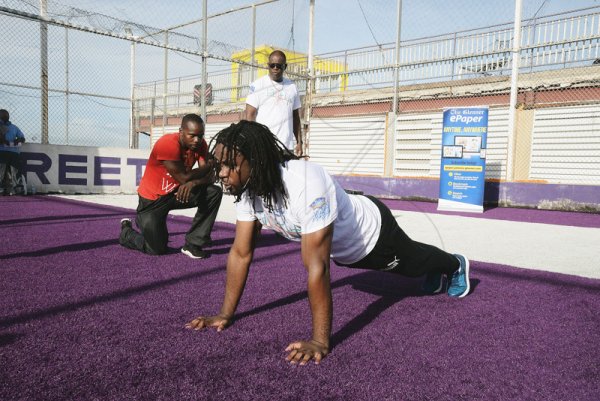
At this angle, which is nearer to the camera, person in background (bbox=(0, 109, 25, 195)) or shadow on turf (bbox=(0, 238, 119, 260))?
shadow on turf (bbox=(0, 238, 119, 260))

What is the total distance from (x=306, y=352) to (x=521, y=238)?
16.0 ft

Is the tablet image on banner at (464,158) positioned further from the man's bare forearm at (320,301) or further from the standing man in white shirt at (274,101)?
the man's bare forearm at (320,301)

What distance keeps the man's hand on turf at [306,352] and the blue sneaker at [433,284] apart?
4.35 ft

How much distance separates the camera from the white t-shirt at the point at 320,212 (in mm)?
1889

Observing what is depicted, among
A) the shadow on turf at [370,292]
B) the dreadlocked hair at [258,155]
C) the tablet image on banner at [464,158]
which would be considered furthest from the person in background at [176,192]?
the tablet image on banner at [464,158]

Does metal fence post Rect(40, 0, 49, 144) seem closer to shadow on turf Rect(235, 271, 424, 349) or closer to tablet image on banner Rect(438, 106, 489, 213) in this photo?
shadow on turf Rect(235, 271, 424, 349)

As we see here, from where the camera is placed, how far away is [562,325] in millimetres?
2461

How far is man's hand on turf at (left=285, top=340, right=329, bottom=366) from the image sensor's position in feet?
6.17

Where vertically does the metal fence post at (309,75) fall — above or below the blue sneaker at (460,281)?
above

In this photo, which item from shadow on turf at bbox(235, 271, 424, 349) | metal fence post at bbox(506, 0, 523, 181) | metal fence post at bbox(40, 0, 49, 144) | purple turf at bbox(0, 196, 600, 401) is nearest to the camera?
purple turf at bbox(0, 196, 600, 401)

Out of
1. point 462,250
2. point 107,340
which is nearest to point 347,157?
point 462,250

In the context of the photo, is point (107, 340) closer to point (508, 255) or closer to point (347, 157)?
point (508, 255)

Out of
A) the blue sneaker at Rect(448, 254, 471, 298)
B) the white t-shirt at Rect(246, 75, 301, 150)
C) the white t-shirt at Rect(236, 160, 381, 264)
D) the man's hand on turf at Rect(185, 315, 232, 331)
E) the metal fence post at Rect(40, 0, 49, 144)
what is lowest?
the man's hand on turf at Rect(185, 315, 232, 331)

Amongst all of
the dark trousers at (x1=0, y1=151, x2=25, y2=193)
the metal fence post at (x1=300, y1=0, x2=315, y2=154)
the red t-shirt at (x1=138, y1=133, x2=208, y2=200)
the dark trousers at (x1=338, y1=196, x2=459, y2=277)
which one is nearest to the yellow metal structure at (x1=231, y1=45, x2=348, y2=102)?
the metal fence post at (x1=300, y1=0, x2=315, y2=154)
